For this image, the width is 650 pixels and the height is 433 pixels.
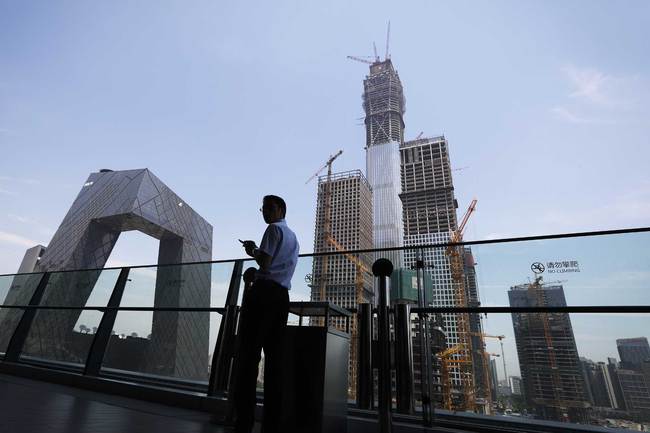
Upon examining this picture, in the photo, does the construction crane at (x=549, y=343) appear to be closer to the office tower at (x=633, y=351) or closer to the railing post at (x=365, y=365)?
the office tower at (x=633, y=351)

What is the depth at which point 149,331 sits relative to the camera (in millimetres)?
4070

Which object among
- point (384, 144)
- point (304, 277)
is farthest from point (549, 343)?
point (384, 144)

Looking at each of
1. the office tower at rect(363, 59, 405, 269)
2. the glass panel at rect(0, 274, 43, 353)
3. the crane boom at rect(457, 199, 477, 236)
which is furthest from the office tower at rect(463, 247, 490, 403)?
the office tower at rect(363, 59, 405, 269)

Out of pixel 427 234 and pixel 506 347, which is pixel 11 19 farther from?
pixel 427 234

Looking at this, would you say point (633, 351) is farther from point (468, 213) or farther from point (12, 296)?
point (468, 213)

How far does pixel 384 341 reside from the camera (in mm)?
1811

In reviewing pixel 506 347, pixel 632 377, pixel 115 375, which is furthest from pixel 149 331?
pixel 632 377

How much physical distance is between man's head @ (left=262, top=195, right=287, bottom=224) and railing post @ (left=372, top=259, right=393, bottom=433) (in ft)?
2.29

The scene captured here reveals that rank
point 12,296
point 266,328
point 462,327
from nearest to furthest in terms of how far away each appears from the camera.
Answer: point 266,328 → point 462,327 → point 12,296

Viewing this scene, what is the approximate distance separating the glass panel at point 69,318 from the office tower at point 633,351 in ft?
16.2

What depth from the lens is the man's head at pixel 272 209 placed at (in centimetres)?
205

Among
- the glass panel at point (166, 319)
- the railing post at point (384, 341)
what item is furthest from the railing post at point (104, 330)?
the railing post at point (384, 341)

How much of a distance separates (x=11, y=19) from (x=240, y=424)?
14.0 m

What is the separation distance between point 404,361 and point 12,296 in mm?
6796
